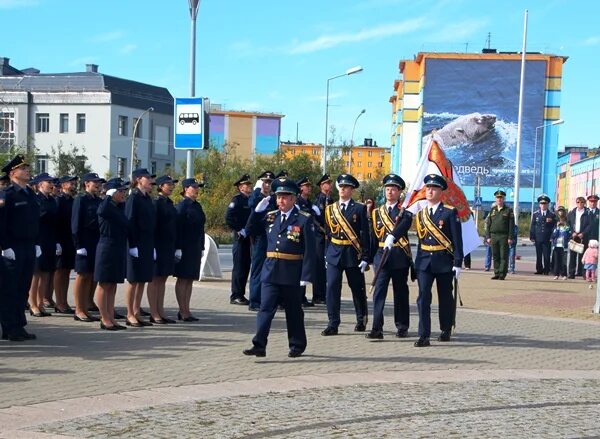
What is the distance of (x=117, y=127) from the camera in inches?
3083

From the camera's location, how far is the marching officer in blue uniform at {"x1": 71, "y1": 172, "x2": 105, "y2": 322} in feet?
41.2

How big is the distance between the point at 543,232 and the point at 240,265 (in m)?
11.9

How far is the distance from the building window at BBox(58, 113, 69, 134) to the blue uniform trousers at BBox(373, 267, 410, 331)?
70221 millimetres

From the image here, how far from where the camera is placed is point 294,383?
28.5 feet

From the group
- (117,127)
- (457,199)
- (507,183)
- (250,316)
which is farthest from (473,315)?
(507,183)

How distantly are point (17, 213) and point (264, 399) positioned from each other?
4.42 meters

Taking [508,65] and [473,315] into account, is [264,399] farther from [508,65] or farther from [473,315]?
[508,65]

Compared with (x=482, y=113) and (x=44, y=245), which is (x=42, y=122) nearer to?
(x=482, y=113)

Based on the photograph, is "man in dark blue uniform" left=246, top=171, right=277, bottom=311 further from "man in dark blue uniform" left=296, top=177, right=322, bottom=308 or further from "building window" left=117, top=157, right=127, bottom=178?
"building window" left=117, top=157, right=127, bottom=178

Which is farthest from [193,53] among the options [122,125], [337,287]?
[122,125]

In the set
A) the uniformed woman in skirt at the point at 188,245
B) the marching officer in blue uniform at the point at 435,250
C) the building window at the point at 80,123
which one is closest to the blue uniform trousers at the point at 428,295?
the marching officer in blue uniform at the point at 435,250

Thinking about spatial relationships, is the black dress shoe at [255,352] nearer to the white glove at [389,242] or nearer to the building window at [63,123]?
the white glove at [389,242]

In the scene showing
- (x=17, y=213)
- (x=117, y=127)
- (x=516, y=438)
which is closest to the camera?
(x=516, y=438)

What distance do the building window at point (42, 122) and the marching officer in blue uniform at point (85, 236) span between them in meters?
68.8
